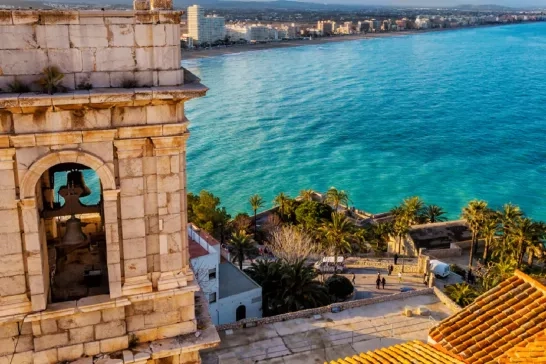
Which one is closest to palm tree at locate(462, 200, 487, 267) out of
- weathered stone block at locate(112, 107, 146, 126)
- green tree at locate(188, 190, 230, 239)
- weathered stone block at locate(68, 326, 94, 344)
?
green tree at locate(188, 190, 230, 239)

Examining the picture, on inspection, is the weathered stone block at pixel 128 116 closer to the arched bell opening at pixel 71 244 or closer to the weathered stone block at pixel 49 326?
the arched bell opening at pixel 71 244

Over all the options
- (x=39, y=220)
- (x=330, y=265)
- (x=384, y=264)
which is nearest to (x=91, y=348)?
(x=39, y=220)

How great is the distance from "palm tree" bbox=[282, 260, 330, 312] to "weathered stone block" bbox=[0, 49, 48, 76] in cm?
2608

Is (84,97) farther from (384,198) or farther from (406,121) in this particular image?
(406,121)

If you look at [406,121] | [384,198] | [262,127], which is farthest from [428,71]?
[384,198]

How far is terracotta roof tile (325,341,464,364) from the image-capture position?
1138 centimetres

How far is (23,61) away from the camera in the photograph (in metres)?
8.17

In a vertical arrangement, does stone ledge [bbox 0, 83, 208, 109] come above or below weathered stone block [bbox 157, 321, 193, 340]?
above

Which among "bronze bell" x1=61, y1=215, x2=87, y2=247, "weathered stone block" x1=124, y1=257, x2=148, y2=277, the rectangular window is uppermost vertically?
"bronze bell" x1=61, y1=215, x2=87, y2=247

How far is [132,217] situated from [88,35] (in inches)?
112

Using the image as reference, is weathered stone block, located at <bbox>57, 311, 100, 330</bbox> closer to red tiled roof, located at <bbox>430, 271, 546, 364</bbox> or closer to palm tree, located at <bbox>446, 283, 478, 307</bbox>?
red tiled roof, located at <bbox>430, 271, 546, 364</bbox>

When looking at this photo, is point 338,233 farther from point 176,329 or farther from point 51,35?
point 51,35

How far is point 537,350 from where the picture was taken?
10438 millimetres

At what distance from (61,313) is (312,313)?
20585 millimetres
